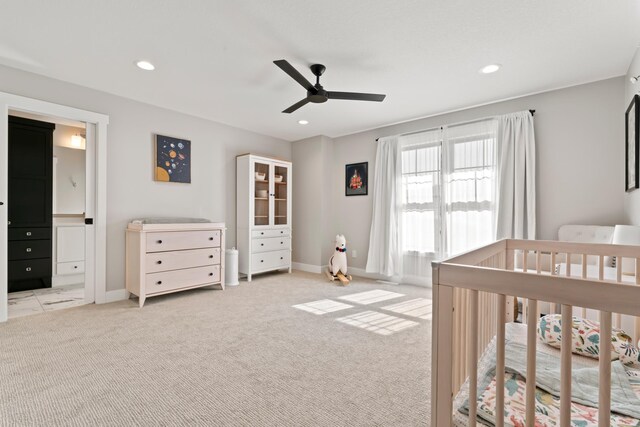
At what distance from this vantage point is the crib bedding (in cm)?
93

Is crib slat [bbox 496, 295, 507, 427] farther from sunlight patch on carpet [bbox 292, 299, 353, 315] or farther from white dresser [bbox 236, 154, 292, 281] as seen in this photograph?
white dresser [bbox 236, 154, 292, 281]

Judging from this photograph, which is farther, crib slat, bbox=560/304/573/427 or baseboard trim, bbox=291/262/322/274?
baseboard trim, bbox=291/262/322/274

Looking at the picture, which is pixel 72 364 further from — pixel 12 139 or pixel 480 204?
pixel 480 204

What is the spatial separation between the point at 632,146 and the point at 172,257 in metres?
4.41

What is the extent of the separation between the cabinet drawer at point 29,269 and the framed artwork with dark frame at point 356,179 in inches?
168

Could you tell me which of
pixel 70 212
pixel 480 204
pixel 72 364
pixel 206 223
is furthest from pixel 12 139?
pixel 480 204

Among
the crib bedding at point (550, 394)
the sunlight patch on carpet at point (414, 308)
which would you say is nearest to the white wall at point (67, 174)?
the sunlight patch on carpet at point (414, 308)

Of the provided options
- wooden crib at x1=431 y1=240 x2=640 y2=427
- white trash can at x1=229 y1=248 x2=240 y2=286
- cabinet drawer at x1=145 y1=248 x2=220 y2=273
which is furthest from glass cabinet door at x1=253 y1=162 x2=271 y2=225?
wooden crib at x1=431 y1=240 x2=640 y2=427

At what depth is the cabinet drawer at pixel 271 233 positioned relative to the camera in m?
4.45

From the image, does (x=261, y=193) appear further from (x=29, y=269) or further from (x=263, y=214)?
(x=29, y=269)

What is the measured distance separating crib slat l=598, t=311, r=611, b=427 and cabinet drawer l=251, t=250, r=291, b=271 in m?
4.08

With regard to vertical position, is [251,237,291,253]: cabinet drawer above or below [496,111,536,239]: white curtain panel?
below

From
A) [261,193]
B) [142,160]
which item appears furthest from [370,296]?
[142,160]

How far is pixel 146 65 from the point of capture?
105 inches
